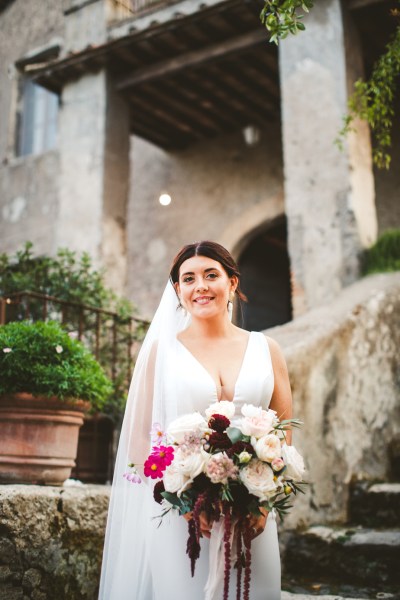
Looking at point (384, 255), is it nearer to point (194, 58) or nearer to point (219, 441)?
point (194, 58)

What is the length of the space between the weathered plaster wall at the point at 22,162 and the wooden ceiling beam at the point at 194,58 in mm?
2526

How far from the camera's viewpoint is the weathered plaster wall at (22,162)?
36.6 feet

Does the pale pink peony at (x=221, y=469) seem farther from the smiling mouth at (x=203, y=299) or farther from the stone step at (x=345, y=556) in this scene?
the stone step at (x=345, y=556)

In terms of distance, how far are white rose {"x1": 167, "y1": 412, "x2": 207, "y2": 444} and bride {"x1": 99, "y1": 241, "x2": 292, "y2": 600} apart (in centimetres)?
22

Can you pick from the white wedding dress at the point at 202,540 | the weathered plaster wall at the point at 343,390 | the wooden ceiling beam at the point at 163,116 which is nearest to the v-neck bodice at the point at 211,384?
the white wedding dress at the point at 202,540

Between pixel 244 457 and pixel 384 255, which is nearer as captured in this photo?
pixel 244 457

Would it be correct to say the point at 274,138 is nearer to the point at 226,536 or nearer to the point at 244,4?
the point at 244,4

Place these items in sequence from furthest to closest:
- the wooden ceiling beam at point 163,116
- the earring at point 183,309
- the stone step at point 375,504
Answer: the wooden ceiling beam at point 163,116
the stone step at point 375,504
the earring at point 183,309

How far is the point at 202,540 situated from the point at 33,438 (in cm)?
134

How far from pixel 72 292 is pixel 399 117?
18.3ft

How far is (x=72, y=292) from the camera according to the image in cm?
648

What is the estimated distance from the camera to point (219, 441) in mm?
2168

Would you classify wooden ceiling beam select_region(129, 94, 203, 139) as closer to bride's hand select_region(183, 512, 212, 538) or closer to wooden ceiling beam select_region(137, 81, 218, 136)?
wooden ceiling beam select_region(137, 81, 218, 136)

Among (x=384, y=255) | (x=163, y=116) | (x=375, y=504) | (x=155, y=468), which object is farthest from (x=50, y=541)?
(x=163, y=116)
